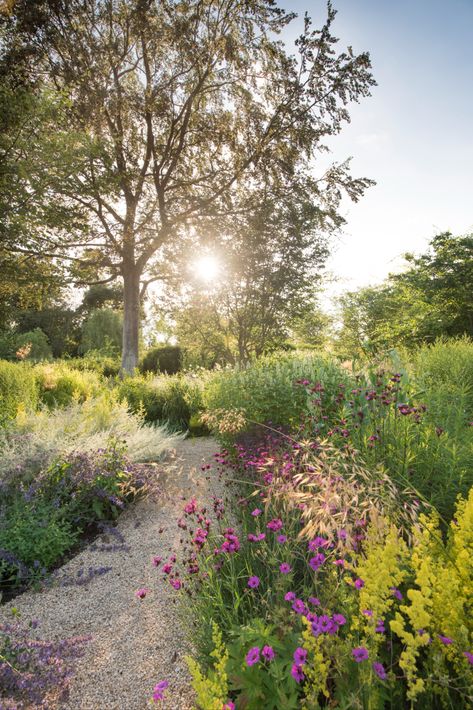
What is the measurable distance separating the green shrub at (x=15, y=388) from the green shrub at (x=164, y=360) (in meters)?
9.08

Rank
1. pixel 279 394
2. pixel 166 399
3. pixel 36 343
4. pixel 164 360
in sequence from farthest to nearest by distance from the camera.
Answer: pixel 36 343
pixel 164 360
pixel 166 399
pixel 279 394

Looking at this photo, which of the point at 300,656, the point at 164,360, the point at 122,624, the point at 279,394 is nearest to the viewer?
the point at 300,656

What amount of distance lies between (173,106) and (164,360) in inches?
364

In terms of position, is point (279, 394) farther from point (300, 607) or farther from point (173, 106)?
point (173, 106)

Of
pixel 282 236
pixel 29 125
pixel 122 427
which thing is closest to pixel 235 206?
pixel 282 236

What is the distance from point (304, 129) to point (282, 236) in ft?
10.4

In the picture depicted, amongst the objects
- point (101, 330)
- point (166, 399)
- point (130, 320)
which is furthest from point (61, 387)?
point (101, 330)

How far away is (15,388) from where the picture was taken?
679 centimetres

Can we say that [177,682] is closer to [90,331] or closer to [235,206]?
[235,206]

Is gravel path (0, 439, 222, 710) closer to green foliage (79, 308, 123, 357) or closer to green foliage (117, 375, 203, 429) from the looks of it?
green foliage (117, 375, 203, 429)

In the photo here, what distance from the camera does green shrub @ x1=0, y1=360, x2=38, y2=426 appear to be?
6.22m

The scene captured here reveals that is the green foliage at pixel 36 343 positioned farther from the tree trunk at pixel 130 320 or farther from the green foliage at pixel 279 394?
the green foliage at pixel 279 394

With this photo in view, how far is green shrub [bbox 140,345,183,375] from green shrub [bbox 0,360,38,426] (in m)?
9.08

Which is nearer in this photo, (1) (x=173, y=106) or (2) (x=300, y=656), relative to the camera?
(2) (x=300, y=656)
